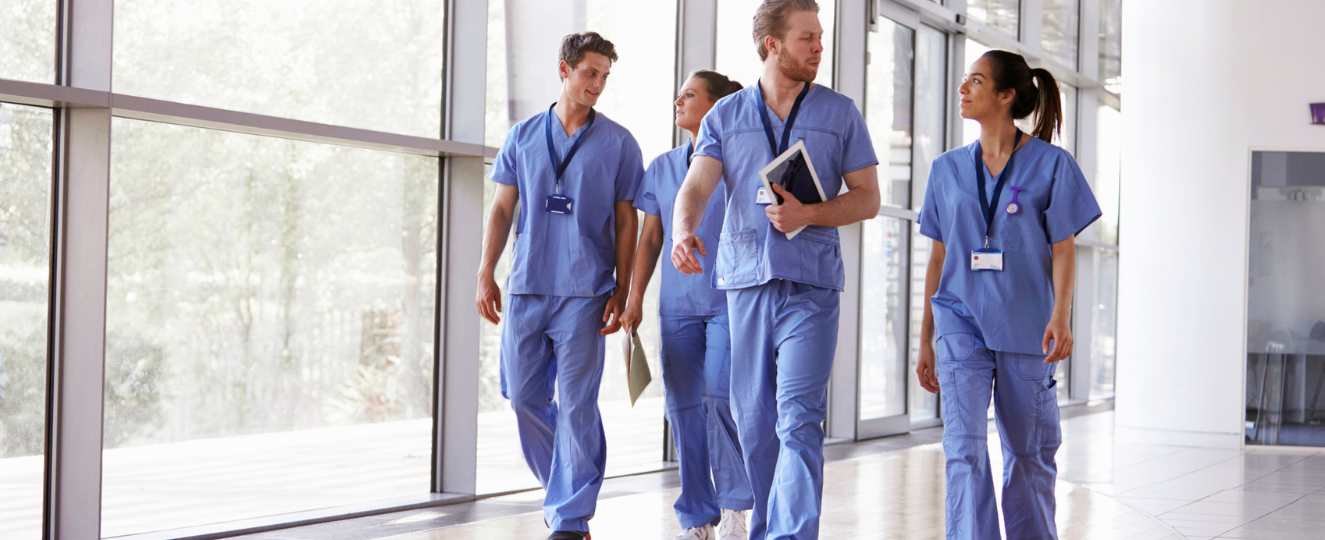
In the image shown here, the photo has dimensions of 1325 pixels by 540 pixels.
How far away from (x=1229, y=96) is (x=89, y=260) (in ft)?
19.4

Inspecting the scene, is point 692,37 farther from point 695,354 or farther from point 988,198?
point 988,198

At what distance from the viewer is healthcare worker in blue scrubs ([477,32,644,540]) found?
3.25m

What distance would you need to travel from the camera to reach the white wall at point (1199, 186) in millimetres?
6426

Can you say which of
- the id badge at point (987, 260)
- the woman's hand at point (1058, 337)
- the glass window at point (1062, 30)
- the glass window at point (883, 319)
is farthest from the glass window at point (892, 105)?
the woman's hand at point (1058, 337)

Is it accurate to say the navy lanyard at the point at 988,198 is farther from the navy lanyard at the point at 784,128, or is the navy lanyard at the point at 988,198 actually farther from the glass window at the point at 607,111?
the glass window at the point at 607,111

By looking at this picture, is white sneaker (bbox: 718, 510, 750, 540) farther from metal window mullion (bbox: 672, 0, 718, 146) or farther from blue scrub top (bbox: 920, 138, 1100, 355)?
metal window mullion (bbox: 672, 0, 718, 146)

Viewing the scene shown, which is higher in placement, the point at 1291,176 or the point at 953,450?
the point at 1291,176

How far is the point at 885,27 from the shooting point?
7.13 m

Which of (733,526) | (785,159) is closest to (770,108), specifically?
(785,159)

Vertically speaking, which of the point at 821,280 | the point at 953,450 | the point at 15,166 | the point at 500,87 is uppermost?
the point at 500,87

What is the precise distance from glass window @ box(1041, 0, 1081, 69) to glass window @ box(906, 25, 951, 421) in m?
2.30

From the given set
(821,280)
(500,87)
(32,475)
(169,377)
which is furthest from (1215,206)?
(32,475)

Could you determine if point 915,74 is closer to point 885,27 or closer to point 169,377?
point 885,27

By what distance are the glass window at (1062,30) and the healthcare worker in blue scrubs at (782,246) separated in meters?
7.63
